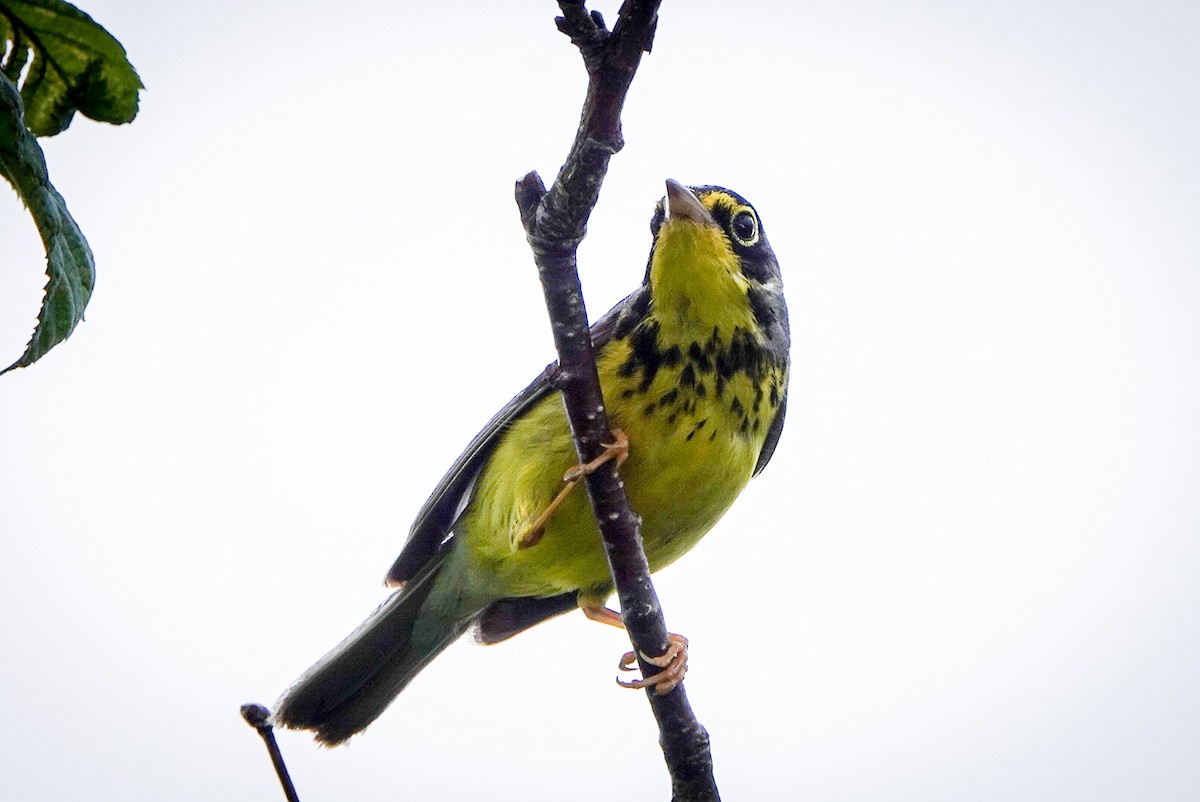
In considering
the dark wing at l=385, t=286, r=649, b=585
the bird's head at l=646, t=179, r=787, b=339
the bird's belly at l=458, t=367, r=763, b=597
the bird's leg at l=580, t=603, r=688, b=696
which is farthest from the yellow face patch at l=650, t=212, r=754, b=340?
the bird's leg at l=580, t=603, r=688, b=696

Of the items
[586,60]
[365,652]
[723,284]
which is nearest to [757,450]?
[723,284]

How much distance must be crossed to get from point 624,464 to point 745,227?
127 centimetres

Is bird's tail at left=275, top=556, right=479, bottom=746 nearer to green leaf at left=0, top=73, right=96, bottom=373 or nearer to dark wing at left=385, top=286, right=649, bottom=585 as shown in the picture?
dark wing at left=385, top=286, right=649, bottom=585

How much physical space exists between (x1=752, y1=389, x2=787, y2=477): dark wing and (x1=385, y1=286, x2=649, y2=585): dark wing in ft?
2.80

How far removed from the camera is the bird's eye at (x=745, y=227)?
532 cm

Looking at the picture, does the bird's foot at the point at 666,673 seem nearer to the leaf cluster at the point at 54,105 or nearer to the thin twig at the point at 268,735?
the thin twig at the point at 268,735

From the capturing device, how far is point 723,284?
5016 mm

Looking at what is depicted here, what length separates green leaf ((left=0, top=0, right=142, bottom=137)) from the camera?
2.01m

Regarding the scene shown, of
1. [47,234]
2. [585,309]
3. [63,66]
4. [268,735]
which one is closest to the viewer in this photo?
[47,234]

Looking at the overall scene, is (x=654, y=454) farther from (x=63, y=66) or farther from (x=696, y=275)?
(x=63, y=66)

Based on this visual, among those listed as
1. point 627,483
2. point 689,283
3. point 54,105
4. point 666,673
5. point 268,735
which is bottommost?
point 268,735

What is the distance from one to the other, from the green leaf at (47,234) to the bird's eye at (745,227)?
362 centimetres

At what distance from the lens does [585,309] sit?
3.34 m

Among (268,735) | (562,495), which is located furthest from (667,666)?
(268,735)
